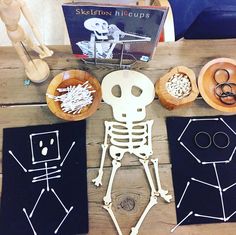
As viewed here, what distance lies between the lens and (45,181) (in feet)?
2.87

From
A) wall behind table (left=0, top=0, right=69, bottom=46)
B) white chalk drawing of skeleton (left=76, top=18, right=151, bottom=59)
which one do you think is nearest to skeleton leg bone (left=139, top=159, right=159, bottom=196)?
white chalk drawing of skeleton (left=76, top=18, right=151, bottom=59)

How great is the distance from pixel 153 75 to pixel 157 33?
0.58 feet

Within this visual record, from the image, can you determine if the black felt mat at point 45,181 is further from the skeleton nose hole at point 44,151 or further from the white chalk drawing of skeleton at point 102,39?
the white chalk drawing of skeleton at point 102,39

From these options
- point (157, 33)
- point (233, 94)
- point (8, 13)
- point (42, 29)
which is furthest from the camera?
point (42, 29)

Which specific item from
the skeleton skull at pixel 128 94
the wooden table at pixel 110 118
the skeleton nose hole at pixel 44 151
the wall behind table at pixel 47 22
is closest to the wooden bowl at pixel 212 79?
the wooden table at pixel 110 118

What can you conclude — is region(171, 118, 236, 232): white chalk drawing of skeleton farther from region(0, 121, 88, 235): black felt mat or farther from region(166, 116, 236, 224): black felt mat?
region(0, 121, 88, 235): black felt mat

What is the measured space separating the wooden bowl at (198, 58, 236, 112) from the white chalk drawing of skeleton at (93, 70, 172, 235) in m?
0.15

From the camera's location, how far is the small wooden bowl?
0.89 meters

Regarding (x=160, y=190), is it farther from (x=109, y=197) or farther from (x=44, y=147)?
(x=44, y=147)

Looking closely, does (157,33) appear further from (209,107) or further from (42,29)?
(42,29)

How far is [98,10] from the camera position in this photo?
735mm

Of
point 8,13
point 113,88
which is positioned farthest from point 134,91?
point 8,13

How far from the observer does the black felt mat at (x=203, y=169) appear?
2.90 feet

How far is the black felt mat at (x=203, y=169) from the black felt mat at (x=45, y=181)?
0.26 metres
